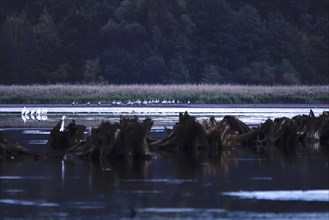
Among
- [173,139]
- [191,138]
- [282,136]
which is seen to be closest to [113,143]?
[191,138]

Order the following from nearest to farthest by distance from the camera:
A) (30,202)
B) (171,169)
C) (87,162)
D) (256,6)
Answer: (30,202) < (171,169) < (87,162) < (256,6)

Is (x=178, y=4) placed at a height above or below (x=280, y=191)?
above

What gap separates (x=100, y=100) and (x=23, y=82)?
63.7 ft

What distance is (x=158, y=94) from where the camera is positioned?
238 feet

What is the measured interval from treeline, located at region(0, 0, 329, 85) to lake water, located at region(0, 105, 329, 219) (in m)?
65.9

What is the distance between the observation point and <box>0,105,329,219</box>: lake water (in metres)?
16.0

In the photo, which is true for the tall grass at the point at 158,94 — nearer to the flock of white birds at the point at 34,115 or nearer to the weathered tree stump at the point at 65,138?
the flock of white birds at the point at 34,115

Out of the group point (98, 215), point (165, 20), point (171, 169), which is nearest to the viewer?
point (98, 215)

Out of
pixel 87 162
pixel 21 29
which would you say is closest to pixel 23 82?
pixel 21 29

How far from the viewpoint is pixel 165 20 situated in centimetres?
9662

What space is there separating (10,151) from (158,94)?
154 ft

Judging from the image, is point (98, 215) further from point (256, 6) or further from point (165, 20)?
point (256, 6)

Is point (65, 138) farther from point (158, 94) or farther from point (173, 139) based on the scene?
point (158, 94)

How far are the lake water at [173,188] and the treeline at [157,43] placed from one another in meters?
65.9
